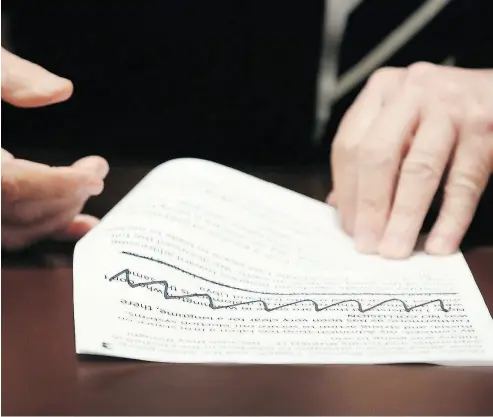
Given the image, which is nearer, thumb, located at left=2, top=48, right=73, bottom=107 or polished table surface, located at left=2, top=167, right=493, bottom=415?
polished table surface, located at left=2, top=167, right=493, bottom=415

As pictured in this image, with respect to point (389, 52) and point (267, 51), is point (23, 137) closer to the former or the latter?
point (267, 51)

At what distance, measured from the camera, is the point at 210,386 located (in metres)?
0.37

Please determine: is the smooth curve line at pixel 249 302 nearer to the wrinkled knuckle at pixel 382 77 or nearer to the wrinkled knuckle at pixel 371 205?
the wrinkled knuckle at pixel 371 205

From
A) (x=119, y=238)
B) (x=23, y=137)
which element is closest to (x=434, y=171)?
(x=119, y=238)

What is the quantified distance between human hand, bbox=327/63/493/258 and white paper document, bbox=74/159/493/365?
2 centimetres

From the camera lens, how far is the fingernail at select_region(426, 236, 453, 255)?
528mm

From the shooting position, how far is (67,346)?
0.41 metres

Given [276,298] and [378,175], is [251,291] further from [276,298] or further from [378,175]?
[378,175]

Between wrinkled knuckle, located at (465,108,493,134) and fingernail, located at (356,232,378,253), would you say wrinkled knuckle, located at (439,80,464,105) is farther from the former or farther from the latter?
fingernail, located at (356,232,378,253)

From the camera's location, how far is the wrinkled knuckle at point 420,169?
0.54 metres

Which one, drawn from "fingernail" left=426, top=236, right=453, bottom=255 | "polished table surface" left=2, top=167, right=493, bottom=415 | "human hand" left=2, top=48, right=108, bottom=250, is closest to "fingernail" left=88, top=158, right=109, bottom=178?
"human hand" left=2, top=48, right=108, bottom=250

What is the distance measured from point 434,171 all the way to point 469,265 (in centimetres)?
7

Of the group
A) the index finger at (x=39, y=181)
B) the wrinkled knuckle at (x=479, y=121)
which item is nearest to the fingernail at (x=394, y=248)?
the wrinkled knuckle at (x=479, y=121)

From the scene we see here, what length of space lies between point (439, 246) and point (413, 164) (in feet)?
0.21
